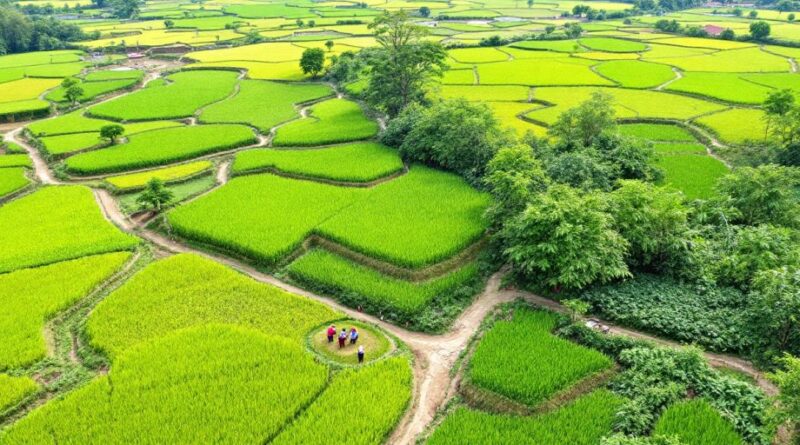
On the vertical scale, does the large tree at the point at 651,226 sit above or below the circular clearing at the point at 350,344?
above

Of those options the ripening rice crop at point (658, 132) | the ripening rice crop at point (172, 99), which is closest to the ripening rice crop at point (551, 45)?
the ripening rice crop at point (658, 132)

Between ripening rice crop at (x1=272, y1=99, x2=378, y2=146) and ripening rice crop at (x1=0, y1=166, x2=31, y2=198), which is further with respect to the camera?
ripening rice crop at (x1=272, y1=99, x2=378, y2=146)

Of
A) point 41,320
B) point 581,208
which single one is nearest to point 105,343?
point 41,320

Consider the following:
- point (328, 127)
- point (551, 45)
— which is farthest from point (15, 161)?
point (551, 45)

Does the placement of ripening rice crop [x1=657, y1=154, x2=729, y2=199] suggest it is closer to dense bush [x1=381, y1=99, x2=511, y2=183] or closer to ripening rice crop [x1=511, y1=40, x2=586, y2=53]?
dense bush [x1=381, y1=99, x2=511, y2=183]

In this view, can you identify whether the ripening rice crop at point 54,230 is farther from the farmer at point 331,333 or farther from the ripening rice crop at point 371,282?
the farmer at point 331,333

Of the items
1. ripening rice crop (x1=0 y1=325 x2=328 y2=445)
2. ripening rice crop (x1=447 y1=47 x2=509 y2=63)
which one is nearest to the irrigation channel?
ripening rice crop (x1=0 y1=325 x2=328 y2=445)
